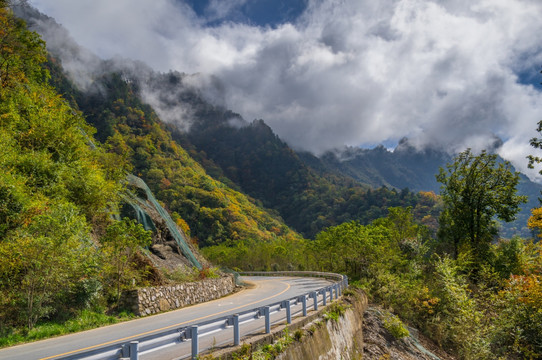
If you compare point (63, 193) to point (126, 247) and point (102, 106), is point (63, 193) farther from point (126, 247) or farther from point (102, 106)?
point (102, 106)

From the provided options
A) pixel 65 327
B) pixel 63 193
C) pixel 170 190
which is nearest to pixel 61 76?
pixel 170 190

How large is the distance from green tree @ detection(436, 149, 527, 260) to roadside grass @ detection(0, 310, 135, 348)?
100 ft

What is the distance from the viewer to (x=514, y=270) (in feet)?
102

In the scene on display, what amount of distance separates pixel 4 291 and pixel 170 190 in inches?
2986

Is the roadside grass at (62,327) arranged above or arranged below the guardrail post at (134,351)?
below

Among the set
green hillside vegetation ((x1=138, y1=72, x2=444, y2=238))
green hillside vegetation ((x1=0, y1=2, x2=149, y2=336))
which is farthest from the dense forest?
green hillside vegetation ((x1=138, y1=72, x2=444, y2=238))

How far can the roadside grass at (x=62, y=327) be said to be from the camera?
9.16 m

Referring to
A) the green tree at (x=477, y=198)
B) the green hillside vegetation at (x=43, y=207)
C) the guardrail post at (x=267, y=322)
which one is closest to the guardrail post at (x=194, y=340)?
the guardrail post at (x=267, y=322)

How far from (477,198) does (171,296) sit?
101 ft

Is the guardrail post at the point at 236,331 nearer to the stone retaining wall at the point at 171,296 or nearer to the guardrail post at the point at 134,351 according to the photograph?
the guardrail post at the point at 134,351

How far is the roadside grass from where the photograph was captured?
9164 millimetres

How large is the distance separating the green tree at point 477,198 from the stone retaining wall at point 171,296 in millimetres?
24141

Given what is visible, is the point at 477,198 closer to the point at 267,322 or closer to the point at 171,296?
the point at 171,296

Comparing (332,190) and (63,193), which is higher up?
(332,190)
